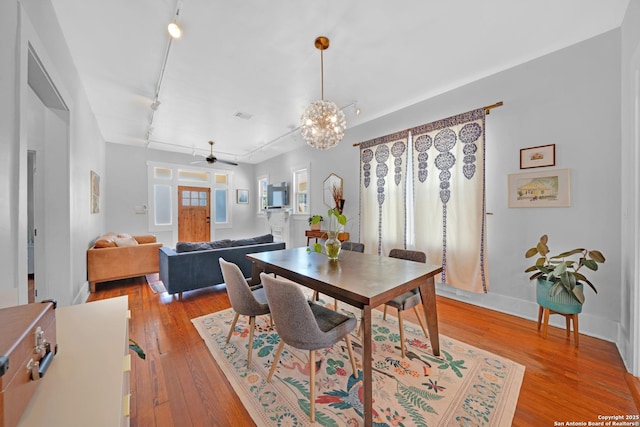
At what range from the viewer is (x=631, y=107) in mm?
1836

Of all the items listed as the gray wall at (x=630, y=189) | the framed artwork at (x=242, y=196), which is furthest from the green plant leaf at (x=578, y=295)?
the framed artwork at (x=242, y=196)

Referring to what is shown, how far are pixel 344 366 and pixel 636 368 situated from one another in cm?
207

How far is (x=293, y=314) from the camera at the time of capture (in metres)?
1.43

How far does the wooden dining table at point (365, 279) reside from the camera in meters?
1.37

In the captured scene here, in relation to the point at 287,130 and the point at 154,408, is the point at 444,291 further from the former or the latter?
the point at 287,130

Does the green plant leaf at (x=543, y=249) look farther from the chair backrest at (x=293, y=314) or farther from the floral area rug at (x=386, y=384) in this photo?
the chair backrest at (x=293, y=314)

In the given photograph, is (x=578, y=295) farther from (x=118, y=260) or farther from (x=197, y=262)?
(x=118, y=260)

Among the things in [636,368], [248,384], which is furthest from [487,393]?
[248,384]

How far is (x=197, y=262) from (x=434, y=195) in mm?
3428

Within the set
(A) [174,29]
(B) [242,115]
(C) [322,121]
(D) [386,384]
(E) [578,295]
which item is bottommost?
(D) [386,384]

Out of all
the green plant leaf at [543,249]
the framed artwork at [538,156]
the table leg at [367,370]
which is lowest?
the table leg at [367,370]

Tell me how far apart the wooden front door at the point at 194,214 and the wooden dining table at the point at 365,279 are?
5.30 meters

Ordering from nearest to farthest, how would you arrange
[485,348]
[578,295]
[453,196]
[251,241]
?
[578,295] → [485,348] → [453,196] → [251,241]

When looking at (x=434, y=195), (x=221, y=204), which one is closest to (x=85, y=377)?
(x=434, y=195)
